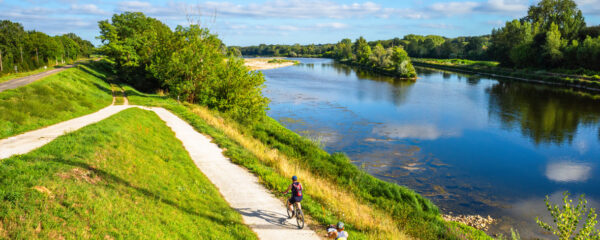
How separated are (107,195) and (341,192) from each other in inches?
453

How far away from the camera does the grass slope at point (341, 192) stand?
44.8 feet

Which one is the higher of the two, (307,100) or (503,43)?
(503,43)

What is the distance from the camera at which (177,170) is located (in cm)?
1553

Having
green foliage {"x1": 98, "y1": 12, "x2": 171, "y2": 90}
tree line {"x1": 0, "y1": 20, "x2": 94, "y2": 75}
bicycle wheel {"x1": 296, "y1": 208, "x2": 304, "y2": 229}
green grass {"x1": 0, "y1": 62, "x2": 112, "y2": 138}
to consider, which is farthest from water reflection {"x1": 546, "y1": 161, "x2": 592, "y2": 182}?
tree line {"x1": 0, "y1": 20, "x2": 94, "y2": 75}

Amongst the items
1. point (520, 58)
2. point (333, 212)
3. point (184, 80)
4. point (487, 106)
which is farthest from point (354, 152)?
point (520, 58)

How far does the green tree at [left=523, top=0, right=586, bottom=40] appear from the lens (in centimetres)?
9969

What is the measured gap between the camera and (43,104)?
2447cm

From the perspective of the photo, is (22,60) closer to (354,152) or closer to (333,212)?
(354,152)

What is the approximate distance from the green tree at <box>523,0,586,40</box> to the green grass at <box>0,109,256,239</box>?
117m

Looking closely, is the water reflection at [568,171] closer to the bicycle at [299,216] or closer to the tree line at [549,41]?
the bicycle at [299,216]

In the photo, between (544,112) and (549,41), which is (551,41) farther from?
(544,112)

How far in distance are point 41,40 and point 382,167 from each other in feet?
286

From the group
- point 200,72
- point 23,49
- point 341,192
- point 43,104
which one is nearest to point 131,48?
point 200,72

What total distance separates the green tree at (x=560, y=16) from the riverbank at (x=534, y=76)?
1868 centimetres
